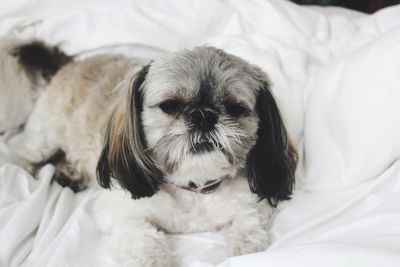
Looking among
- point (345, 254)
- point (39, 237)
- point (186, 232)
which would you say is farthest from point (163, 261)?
point (345, 254)

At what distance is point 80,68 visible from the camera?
214 centimetres

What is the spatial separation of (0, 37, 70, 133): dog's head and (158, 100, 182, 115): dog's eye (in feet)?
3.73

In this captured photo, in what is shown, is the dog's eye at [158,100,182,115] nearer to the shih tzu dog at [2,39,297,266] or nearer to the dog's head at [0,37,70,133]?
the shih tzu dog at [2,39,297,266]

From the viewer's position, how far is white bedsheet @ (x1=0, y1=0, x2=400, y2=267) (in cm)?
140

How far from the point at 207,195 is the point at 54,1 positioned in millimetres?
1509

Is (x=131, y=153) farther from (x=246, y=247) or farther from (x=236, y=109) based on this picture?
(x=246, y=247)

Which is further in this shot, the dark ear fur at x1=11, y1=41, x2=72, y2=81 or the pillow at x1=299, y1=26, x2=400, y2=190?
the dark ear fur at x1=11, y1=41, x2=72, y2=81

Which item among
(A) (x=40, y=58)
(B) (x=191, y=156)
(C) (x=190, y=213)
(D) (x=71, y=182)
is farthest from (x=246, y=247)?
(A) (x=40, y=58)

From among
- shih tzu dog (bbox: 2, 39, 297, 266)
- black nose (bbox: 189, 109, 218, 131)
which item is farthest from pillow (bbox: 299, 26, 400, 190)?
black nose (bbox: 189, 109, 218, 131)

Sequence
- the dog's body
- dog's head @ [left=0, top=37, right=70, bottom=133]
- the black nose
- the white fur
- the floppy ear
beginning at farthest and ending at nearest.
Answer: dog's head @ [left=0, top=37, right=70, bottom=133] → the dog's body → the white fur → the floppy ear → the black nose

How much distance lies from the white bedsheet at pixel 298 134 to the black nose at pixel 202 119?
389mm

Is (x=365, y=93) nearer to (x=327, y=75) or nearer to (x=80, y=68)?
(x=327, y=75)

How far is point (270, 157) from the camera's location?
1562 millimetres

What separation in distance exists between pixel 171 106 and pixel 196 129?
0.12 meters
